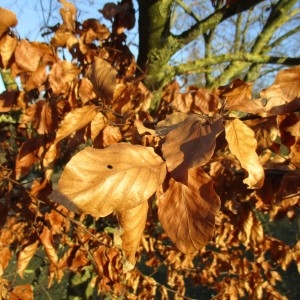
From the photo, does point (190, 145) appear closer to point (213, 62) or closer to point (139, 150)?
point (139, 150)

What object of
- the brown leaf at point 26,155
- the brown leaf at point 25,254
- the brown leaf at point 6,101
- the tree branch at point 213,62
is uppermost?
the brown leaf at point 6,101

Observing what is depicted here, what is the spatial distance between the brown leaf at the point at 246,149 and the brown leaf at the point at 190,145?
0.24 feet

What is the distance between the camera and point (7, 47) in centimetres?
133

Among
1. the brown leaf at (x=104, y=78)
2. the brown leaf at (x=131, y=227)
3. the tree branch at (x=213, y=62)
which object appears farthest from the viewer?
the tree branch at (x=213, y=62)

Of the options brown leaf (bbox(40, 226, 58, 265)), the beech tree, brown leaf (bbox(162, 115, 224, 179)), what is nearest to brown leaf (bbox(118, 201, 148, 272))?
the beech tree

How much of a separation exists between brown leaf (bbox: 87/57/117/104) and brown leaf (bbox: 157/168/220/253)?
1.63 feet

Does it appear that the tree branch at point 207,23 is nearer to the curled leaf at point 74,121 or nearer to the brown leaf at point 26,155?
the brown leaf at point 26,155

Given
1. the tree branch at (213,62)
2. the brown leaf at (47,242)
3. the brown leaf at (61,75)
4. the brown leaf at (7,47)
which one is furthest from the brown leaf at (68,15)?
the brown leaf at (47,242)

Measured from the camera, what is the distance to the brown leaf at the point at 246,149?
62 centimetres

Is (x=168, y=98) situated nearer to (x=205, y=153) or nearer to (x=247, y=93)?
(x=247, y=93)

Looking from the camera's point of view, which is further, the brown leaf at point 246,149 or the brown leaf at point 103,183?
the brown leaf at point 246,149

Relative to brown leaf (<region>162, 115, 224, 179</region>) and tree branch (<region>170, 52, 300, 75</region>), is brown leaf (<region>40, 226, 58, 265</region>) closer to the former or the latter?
brown leaf (<region>162, 115, 224, 179</region>)

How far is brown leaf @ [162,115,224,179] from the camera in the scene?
51 centimetres

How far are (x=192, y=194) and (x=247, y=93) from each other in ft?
0.99
